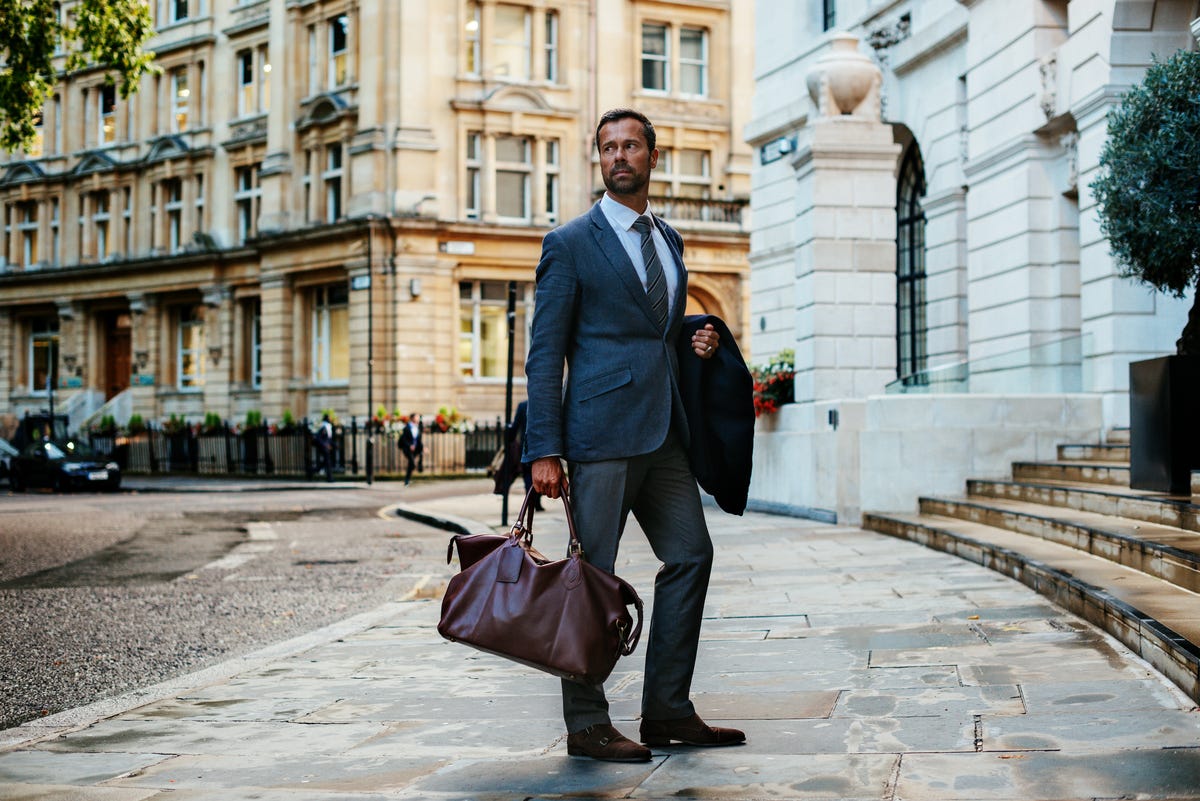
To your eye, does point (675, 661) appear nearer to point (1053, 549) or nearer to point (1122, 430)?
point (1053, 549)

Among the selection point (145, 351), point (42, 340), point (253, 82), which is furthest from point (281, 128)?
point (42, 340)

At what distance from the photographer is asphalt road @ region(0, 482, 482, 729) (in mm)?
7637

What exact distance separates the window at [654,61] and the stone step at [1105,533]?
1195 inches

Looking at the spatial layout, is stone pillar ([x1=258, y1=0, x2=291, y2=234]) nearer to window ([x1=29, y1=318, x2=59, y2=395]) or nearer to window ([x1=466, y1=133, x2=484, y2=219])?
window ([x1=466, y1=133, x2=484, y2=219])

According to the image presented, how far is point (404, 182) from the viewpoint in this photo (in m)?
37.1

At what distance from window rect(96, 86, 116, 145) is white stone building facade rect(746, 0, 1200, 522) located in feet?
115

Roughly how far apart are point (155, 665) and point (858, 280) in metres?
9.51

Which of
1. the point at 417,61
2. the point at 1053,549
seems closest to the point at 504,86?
the point at 417,61

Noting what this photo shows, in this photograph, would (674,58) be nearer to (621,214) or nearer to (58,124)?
(58,124)

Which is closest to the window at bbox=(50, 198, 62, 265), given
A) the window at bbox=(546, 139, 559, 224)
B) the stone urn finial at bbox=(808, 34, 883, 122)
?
the window at bbox=(546, 139, 559, 224)

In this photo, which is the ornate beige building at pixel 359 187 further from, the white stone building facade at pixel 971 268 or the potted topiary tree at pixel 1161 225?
the potted topiary tree at pixel 1161 225

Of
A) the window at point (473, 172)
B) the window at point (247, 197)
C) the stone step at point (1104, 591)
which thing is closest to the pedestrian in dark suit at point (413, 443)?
the window at point (473, 172)

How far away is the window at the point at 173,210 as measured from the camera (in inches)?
1811

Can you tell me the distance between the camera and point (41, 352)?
166 feet
